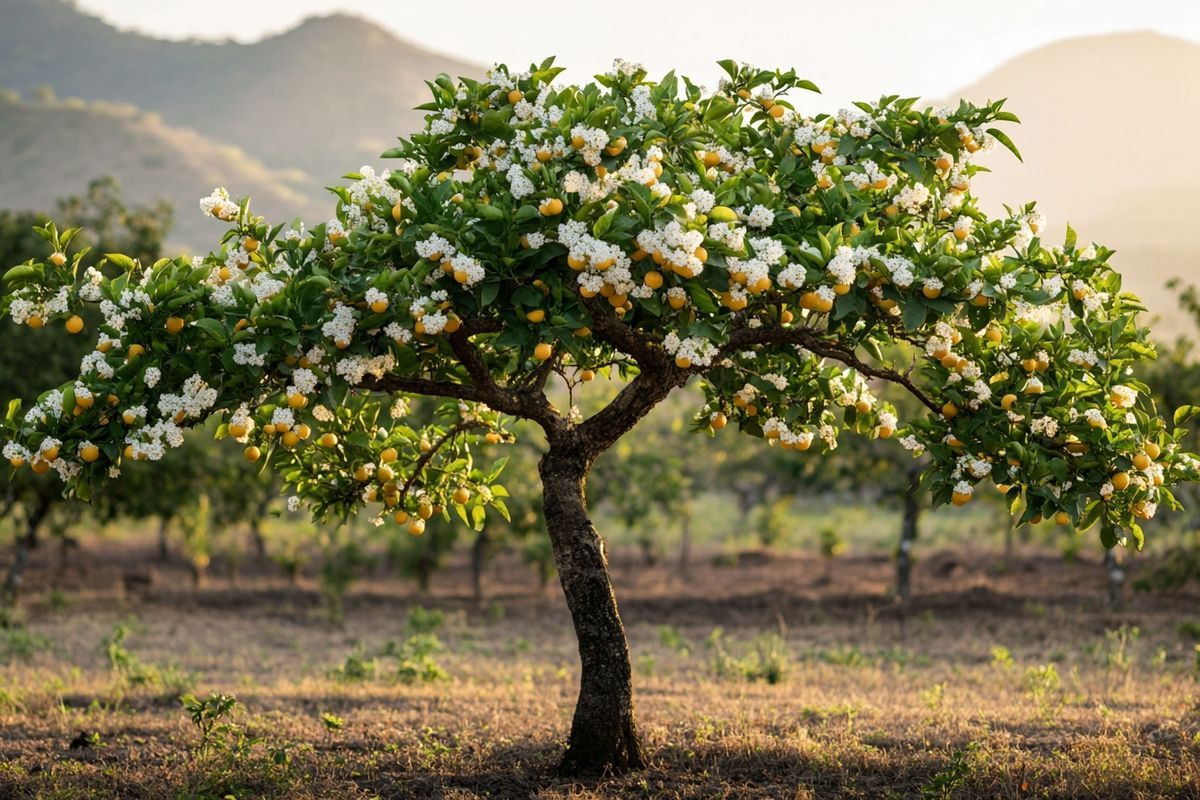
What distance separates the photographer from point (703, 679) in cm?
1114

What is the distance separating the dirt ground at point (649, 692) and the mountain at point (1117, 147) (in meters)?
78.0

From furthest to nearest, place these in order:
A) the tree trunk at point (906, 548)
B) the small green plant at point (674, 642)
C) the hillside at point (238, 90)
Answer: the hillside at point (238, 90)
the tree trunk at point (906, 548)
the small green plant at point (674, 642)

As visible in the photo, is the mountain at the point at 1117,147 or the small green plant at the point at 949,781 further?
the mountain at the point at 1117,147

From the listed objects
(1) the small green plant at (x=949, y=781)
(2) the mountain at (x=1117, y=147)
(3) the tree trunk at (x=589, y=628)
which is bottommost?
(1) the small green plant at (x=949, y=781)

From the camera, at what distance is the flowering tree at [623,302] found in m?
4.50

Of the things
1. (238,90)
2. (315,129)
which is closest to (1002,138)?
(315,129)

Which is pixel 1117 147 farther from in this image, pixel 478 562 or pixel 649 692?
pixel 649 692

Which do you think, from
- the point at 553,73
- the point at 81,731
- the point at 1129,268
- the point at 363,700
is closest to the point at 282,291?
the point at 553,73

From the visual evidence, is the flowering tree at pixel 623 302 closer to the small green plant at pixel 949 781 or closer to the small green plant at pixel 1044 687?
the small green plant at pixel 949 781

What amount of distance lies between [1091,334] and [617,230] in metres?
2.40

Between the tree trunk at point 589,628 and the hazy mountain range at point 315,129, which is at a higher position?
the hazy mountain range at point 315,129

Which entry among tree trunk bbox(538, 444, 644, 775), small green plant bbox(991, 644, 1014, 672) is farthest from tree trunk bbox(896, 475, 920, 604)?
tree trunk bbox(538, 444, 644, 775)

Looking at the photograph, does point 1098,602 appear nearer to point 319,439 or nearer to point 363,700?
point 363,700

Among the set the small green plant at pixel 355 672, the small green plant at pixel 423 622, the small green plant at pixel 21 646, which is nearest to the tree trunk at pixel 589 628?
the small green plant at pixel 355 672
